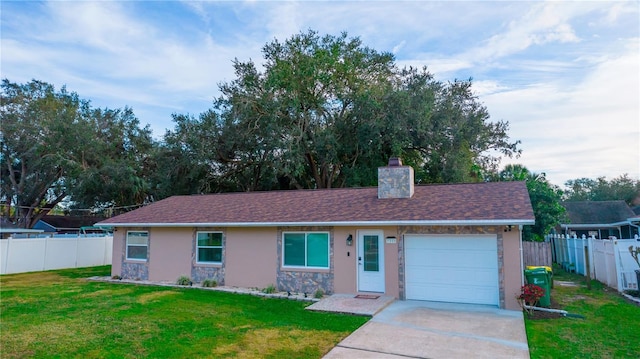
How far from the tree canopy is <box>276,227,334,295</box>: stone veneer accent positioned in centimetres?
1024

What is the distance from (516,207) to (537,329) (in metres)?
3.31

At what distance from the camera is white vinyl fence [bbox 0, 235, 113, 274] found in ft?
56.4

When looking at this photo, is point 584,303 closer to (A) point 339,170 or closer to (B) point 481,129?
(B) point 481,129

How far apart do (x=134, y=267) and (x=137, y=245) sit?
818 millimetres

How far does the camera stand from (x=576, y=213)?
93.8 feet

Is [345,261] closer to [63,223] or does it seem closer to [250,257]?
[250,257]

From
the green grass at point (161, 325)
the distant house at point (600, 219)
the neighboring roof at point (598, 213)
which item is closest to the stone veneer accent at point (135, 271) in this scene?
the green grass at point (161, 325)

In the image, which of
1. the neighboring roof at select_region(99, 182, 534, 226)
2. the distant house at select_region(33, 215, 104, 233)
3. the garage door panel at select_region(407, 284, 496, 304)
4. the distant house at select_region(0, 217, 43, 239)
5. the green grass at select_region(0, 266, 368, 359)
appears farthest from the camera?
the distant house at select_region(33, 215, 104, 233)

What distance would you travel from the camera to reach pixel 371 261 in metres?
11.1

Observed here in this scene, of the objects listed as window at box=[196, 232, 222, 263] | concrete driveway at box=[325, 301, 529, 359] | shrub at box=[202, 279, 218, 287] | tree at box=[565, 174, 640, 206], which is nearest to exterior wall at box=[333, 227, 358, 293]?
concrete driveway at box=[325, 301, 529, 359]

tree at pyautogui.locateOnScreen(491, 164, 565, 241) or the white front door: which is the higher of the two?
tree at pyautogui.locateOnScreen(491, 164, 565, 241)

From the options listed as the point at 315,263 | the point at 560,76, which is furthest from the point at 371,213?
the point at 560,76

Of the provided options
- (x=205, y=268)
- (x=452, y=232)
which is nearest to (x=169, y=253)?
(x=205, y=268)

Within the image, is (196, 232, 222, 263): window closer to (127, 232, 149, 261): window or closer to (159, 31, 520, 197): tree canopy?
(127, 232, 149, 261): window
